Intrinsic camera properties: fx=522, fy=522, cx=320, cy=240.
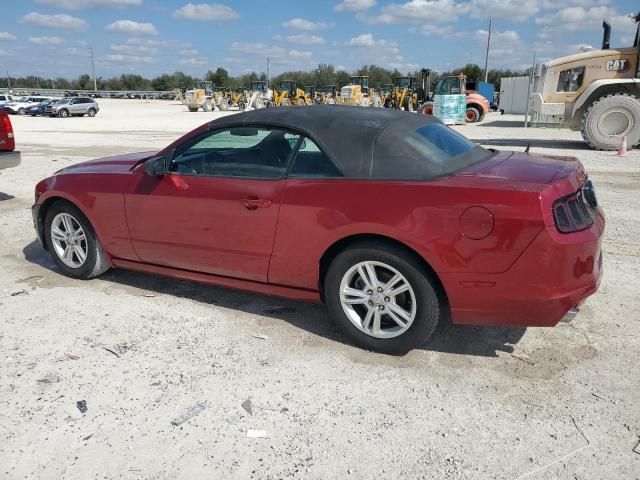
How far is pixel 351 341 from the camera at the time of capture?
3.53 m

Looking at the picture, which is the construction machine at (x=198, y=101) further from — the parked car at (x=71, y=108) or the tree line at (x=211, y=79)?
the tree line at (x=211, y=79)

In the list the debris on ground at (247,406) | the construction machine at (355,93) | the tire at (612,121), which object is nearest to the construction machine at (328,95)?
the construction machine at (355,93)

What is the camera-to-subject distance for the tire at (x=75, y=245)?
15.1 feet

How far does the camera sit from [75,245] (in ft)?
15.5

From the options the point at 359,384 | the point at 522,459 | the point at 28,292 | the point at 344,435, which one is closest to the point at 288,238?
the point at 359,384

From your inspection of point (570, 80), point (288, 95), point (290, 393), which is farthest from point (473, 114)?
point (290, 393)

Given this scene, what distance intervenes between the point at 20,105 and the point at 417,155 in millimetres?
50325

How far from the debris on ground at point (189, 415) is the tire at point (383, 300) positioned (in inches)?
41.8

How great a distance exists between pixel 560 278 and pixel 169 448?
224 centimetres

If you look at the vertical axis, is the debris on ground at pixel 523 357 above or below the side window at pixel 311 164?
below

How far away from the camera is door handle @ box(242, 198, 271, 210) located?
3.56m

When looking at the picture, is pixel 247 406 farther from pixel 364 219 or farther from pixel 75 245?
pixel 75 245

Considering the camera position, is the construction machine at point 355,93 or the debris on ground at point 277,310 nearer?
the debris on ground at point 277,310

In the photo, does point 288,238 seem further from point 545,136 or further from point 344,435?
point 545,136
